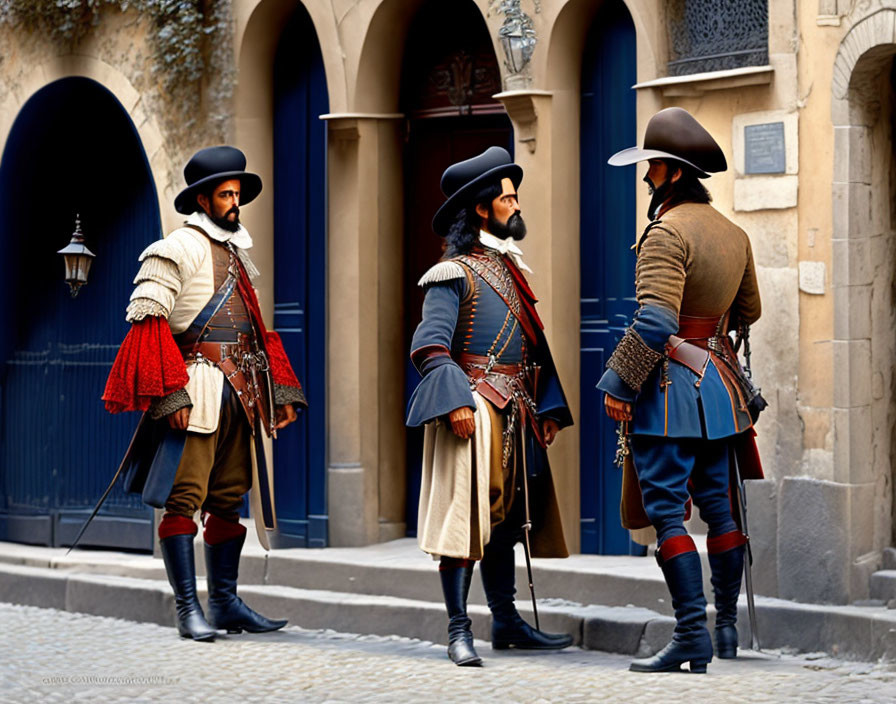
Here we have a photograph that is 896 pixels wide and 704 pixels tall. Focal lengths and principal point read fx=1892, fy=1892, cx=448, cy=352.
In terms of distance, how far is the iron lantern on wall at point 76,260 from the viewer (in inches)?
443

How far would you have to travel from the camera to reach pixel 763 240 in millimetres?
8484

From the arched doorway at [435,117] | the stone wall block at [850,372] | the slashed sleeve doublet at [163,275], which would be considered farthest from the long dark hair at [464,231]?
the arched doorway at [435,117]

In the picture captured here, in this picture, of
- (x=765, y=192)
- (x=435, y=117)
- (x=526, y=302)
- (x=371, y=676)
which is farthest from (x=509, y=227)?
(x=435, y=117)

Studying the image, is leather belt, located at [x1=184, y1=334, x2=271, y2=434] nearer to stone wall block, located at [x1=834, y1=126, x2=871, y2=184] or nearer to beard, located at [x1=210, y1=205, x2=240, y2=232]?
beard, located at [x1=210, y1=205, x2=240, y2=232]

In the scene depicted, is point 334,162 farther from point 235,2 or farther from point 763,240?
point 763,240

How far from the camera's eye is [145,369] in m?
8.30

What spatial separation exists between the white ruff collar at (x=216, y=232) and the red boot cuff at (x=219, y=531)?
1.26m

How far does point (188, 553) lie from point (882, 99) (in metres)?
3.67

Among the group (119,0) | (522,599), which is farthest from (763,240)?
(119,0)

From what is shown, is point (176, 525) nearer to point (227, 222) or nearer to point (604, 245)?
point (227, 222)

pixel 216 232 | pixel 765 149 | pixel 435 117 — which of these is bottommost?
pixel 216 232

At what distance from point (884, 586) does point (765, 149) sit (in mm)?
2006

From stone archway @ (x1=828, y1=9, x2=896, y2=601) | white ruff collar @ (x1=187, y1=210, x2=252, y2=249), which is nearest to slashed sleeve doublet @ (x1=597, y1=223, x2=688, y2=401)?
stone archway @ (x1=828, y1=9, x2=896, y2=601)

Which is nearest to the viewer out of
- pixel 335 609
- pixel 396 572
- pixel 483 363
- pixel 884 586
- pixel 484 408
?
pixel 484 408
